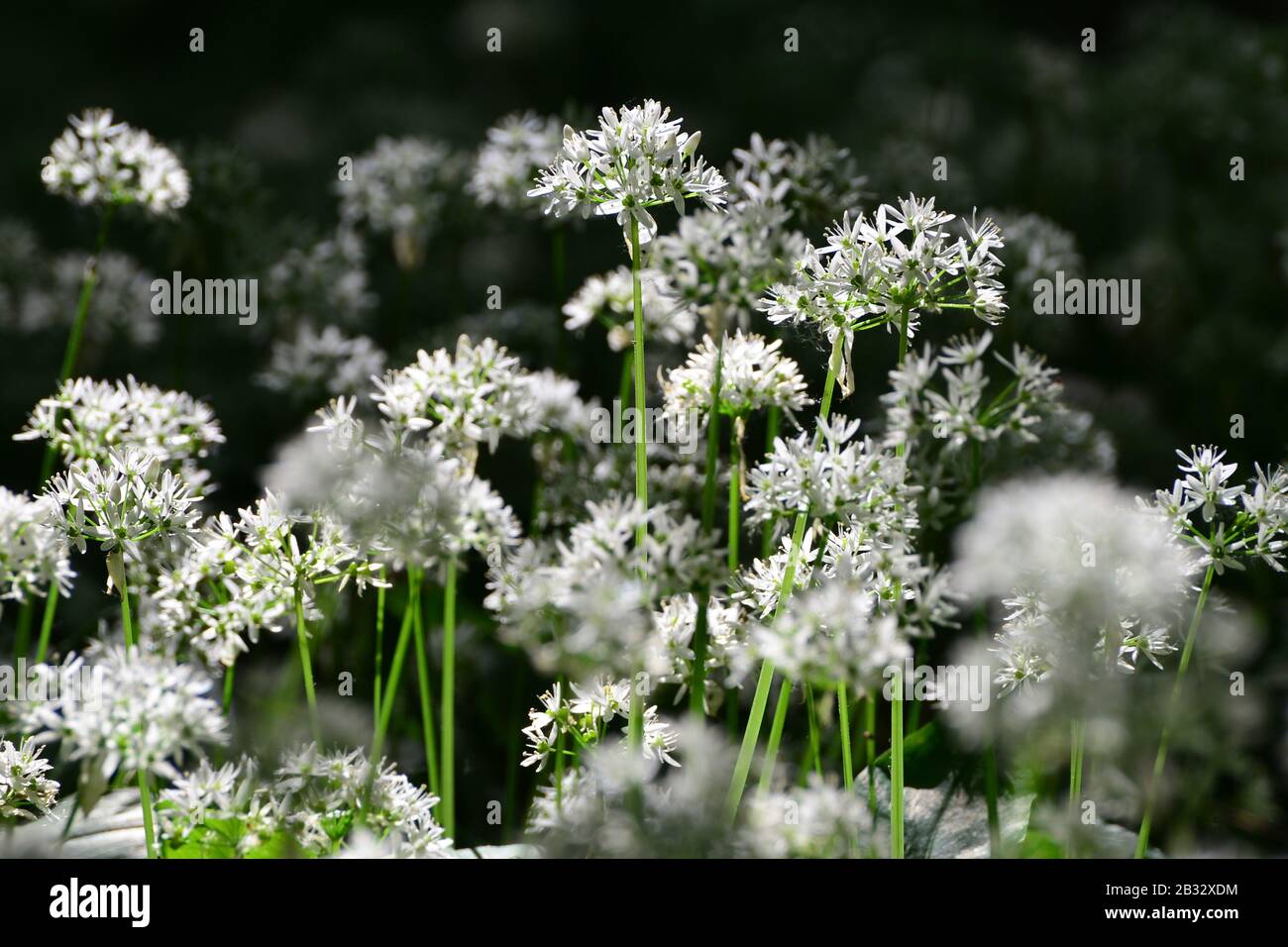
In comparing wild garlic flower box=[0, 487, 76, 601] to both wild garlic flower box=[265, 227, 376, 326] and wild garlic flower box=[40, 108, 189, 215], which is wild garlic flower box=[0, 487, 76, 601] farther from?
wild garlic flower box=[265, 227, 376, 326]

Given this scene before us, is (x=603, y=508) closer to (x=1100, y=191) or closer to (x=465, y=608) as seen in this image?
(x=465, y=608)

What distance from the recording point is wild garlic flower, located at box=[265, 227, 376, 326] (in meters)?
1.54

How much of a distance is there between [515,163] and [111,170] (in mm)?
384

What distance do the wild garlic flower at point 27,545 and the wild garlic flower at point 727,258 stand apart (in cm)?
45

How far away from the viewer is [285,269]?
154 cm

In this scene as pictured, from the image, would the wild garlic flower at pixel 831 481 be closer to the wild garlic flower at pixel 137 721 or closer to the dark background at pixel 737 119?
the wild garlic flower at pixel 137 721

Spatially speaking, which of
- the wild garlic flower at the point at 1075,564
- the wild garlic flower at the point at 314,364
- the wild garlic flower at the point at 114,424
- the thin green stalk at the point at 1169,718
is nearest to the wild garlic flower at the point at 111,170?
the wild garlic flower at the point at 114,424

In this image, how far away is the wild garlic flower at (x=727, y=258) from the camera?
951 mm

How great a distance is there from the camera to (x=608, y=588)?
625 millimetres

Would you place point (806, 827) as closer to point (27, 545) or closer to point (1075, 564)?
point (1075, 564)

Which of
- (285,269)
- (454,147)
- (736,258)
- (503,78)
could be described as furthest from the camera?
(503,78)

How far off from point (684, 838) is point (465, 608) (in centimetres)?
71
